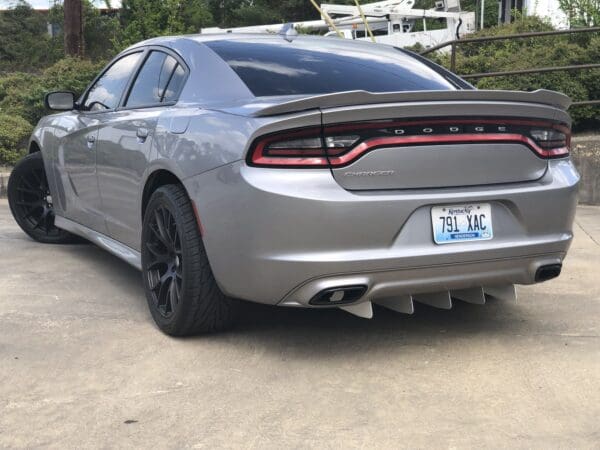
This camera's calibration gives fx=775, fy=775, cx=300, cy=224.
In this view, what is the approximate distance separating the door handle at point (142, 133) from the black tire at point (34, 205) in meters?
2.28

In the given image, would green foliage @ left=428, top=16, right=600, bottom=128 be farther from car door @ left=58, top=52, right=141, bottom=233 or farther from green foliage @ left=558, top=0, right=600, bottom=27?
car door @ left=58, top=52, right=141, bottom=233

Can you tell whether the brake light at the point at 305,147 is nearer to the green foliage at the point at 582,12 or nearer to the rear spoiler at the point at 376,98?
the rear spoiler at the point at 376,98

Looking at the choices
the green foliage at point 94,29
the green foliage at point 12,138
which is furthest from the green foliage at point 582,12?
the green foliage at point 94,29

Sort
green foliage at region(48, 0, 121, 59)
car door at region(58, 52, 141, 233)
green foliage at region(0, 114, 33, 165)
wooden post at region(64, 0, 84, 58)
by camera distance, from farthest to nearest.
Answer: green foliage at region(48, 0, 121, 59) → wooden post at region(64, 0, 84, 58) → green foliage at region(0, 114, 33, 165) → car door at region(58, 52, 141, 233)

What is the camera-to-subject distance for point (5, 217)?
7.64 meters

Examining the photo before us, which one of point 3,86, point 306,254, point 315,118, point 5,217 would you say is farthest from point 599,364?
point 3,86

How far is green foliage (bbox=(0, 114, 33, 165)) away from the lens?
34.0ft

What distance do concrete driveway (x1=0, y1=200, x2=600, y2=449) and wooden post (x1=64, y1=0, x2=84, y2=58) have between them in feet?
40.2

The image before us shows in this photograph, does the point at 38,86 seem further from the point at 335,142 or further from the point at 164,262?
the point at 335,142

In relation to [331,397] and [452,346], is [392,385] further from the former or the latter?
[452,346]

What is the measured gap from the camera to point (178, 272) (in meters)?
3.64

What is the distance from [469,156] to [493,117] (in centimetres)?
21

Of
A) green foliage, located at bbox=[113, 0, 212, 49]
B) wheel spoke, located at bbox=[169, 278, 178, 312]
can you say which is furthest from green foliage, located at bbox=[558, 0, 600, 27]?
wheel spoke, located at bbox=[169, 278, 178, 312]

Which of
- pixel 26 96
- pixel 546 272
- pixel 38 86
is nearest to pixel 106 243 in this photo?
pixel 546 272
